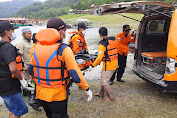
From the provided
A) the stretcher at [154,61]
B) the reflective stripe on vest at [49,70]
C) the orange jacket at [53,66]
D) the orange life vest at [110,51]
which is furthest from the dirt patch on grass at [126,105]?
the reflective stripe on vest at [49,70]

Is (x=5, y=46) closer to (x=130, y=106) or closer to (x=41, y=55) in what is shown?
(x=41, y=55)

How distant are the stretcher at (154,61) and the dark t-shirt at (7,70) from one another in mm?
3652

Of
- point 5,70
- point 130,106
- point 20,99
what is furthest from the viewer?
point 130,106

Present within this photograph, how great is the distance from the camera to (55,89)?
6.41ft

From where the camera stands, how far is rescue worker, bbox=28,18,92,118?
1.87m

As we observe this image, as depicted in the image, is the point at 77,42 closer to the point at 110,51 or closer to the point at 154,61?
the point at 110,51

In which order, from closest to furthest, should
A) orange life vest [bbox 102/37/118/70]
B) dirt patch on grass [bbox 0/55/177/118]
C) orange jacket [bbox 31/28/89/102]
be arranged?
orange jacket [bbox 31/28/89/102], dirt patch on grass [bbox 0/55/177/118], orange life vest [bbox 102/37/118/70]

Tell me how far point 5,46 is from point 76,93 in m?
2.62

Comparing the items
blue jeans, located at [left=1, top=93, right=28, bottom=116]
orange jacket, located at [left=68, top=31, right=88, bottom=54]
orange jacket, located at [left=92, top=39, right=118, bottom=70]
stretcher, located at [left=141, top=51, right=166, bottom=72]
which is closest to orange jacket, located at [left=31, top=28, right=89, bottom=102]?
blue jeans, located at [left=1, top=93, right=28, bottom=116]

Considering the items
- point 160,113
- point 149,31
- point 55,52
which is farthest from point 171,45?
point 55,52

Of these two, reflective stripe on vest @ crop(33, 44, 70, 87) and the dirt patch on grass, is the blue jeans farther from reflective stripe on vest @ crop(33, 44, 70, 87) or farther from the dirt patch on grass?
the dirt patch on grass

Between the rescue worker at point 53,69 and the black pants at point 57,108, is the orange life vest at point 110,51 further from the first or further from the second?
the black pants at point 57,108

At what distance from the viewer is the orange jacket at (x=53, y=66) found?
1.87 m

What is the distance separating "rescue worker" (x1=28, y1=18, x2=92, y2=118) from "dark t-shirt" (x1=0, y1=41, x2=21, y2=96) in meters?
0.41
